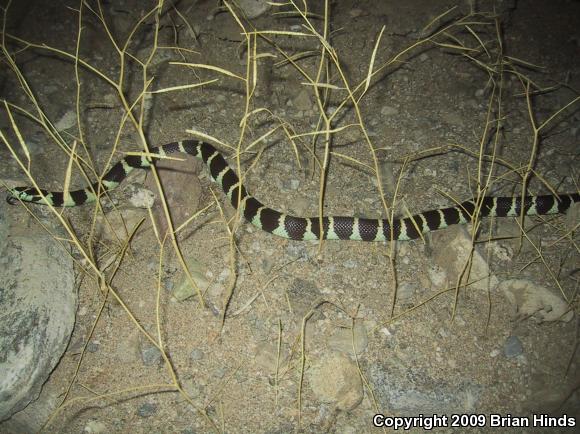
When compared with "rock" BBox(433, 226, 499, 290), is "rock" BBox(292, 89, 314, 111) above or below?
above

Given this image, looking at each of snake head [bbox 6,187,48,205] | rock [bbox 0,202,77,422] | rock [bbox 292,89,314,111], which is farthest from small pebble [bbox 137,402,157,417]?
rock [bbox 292,89,314,111]

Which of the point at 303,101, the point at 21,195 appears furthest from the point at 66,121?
the point at 303,101

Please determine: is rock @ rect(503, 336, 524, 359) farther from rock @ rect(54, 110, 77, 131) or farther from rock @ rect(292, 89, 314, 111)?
rock @ rect(54, 110, 77, 131)

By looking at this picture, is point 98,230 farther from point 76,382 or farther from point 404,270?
point 404,270

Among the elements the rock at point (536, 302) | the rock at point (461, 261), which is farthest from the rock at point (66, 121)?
the rock at point (536, 302)

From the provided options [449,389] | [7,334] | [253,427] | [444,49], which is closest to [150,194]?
[7,334]

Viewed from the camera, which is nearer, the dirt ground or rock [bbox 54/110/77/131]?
the dirt ground

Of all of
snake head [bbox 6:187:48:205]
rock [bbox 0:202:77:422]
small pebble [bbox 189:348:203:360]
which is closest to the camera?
rock [bbox 0:202:77:422]
